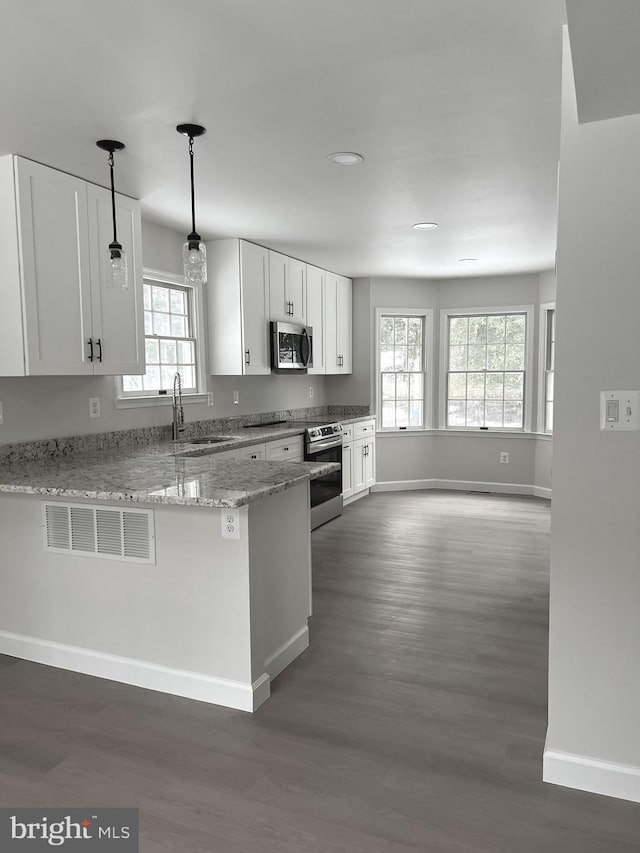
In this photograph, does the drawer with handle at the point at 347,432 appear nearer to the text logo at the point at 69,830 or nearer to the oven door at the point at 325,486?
the oven door at the point at 325,486

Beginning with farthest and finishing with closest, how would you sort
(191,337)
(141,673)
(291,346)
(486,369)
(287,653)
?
(486,369), (291,346), (191,337), (287,653), (141,673)

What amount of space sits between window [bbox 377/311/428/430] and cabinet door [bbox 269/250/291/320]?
1964mm

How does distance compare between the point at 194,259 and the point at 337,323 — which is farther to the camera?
the point at 337,323

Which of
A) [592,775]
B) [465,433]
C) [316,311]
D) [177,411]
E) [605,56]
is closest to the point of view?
[605,56]

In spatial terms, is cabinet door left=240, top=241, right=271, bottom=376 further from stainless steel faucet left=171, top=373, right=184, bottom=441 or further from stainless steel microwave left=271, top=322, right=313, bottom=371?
stainless steel faucet left=171, top=373, right=184, bottom=441

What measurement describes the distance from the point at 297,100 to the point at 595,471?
1822 mm

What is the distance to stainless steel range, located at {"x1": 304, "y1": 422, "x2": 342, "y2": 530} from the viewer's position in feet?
17.9

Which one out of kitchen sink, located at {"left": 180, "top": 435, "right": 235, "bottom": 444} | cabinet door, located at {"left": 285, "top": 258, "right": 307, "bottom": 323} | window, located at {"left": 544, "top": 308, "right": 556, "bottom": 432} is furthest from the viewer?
window, located at {"left": 544, "top": 308, "right": 556, "bottom": 432}

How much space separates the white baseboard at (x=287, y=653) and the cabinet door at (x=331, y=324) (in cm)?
388

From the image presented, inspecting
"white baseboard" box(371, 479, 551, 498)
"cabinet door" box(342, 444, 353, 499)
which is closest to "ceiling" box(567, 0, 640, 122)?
"cabinet door" box(342, 444, 353, 499)

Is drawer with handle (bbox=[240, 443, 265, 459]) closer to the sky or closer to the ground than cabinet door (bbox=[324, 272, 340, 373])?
closer to the ground

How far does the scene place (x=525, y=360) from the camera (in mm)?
6941

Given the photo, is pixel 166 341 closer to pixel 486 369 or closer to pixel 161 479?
pixel 161 479

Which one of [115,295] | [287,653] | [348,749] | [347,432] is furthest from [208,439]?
[348,749]
